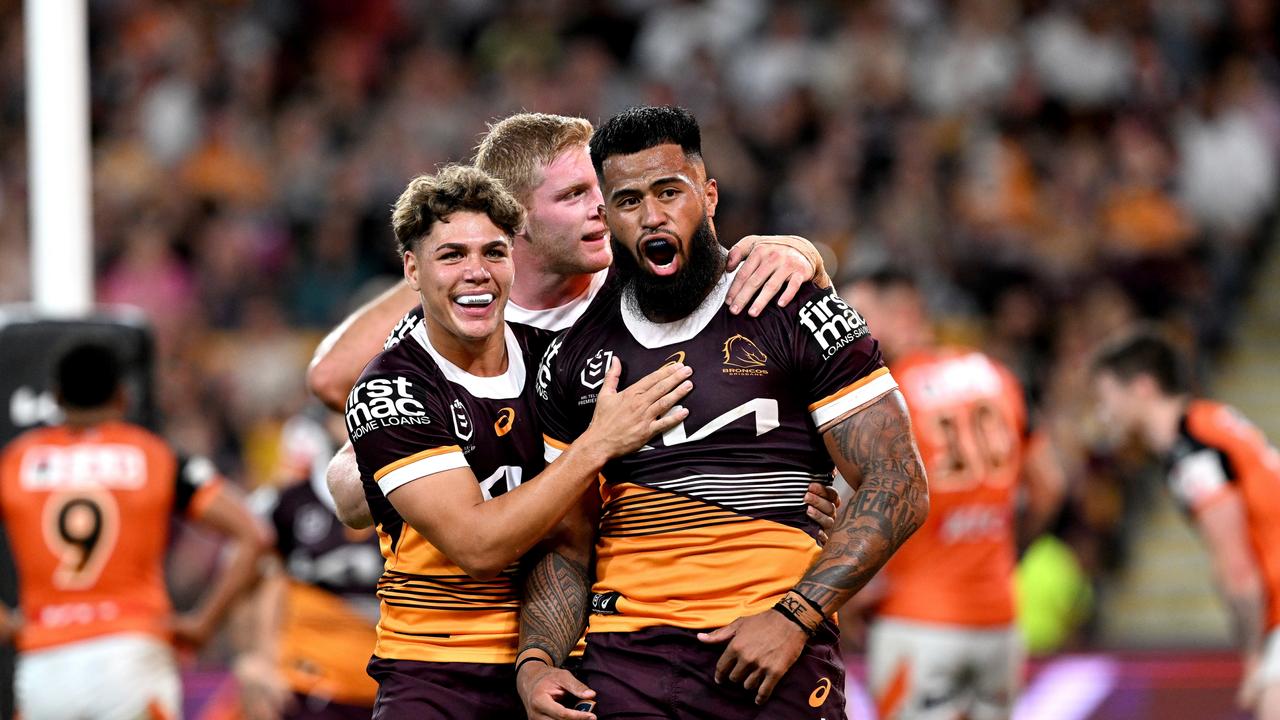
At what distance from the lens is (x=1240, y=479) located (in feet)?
23.5

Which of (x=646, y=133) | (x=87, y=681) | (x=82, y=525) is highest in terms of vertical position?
(x=646, y=133)

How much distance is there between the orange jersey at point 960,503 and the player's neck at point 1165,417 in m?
0.79

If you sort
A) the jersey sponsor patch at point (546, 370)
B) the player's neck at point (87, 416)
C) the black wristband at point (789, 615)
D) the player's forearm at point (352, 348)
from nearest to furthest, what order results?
the black wristband at point (789, 615)
the jersey sponsor patch at point (546, 370)
the player's forearm at point (352, 348)
the player's neck at point (87, 416)

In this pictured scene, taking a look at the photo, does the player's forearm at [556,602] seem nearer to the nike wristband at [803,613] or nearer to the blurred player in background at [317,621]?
the nike wristband at [803,613]

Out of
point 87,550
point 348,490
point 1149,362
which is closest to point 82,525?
point 87,550

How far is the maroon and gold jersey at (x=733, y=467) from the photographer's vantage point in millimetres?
4387

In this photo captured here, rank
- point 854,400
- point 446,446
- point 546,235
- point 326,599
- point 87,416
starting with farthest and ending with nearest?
point 326,599, point 87,416, point 546,235, point 446,446, point 854,400

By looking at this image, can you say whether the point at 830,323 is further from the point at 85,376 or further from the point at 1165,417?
the point at 85,376

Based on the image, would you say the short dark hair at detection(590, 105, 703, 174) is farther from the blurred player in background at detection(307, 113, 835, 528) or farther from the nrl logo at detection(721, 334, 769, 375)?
the nrl logo at detection(721, 334, 769, 375)

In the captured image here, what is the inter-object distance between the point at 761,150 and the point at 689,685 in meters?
9.47

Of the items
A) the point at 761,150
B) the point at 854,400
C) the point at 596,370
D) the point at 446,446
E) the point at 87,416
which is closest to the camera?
the point at 854,400

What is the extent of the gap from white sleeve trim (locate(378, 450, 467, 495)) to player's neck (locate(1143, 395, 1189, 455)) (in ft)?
13.7

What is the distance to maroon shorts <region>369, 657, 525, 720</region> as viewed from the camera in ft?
15.1

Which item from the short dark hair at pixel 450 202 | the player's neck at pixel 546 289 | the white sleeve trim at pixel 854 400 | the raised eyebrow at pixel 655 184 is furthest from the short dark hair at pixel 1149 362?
the short dark hair at pixel 450 202
